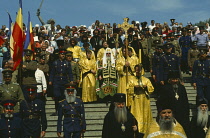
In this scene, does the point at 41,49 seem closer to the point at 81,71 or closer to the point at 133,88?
the point at 81,71

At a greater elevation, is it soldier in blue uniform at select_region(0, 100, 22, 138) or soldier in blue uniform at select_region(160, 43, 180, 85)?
soldier in blue uniform at select_region(160, 43, 180, 85)

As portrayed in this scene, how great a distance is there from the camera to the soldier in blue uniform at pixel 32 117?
1032cm

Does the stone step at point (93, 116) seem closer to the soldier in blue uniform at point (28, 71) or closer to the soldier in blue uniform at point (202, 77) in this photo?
the soldier in blue uniform at point (28, 71)

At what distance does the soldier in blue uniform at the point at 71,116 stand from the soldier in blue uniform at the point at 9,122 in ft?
3.57

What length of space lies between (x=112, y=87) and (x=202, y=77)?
10.4 feet

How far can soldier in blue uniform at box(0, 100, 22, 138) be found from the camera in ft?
32.6

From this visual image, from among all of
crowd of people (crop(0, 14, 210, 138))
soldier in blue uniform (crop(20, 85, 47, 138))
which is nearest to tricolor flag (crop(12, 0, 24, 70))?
crowd of people (crop(0, 14, 210, 138))

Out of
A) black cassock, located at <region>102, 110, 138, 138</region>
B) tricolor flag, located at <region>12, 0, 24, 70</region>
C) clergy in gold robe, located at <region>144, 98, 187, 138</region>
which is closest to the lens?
clergy in gold robe, located at <region>144, 98, 187, 138</region>

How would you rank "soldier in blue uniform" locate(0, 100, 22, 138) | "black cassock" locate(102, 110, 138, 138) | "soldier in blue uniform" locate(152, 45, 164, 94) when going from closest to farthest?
1. "black cassock" locate(102, 110, 138, 138)
2. "soldier in blue uniform" locate(0, 100, 22, 138)
3. "soldier in blue uniform" locate(152, 45, 164, 94)

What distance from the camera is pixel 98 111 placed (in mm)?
13805

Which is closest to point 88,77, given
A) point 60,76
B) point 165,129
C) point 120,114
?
point 60,76

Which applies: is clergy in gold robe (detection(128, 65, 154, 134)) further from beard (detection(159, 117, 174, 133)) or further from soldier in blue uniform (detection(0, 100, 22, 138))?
beard (detection(159, 117, 174, 133))

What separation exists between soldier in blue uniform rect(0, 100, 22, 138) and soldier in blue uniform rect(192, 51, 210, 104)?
6089mm

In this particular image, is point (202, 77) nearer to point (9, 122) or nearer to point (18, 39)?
point (18, 39)
